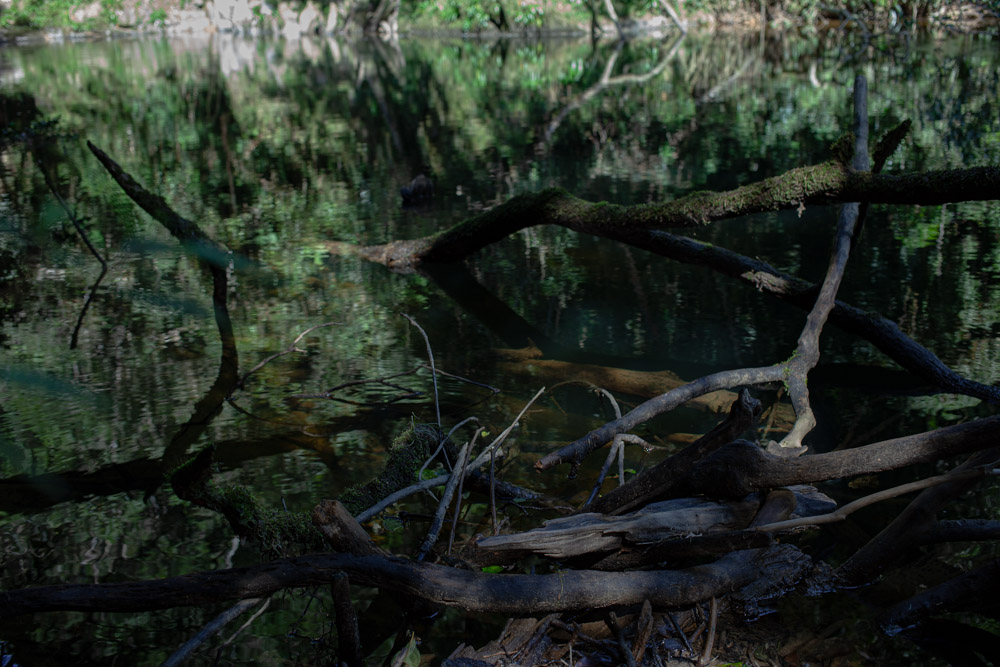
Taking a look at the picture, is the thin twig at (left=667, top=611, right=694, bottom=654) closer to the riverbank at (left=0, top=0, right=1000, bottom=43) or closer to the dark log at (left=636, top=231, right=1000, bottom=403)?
the dark log at (left=636, top=231, right=1000, bottom=403)

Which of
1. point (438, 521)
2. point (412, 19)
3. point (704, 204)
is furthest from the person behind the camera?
point (412, 19)

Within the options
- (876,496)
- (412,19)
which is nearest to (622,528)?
(876,496)

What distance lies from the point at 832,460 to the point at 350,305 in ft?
16.1

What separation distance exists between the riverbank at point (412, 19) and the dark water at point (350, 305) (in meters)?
22.1

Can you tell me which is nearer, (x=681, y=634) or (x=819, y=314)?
(x=681, y=634)

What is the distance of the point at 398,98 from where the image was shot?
66.1 ft

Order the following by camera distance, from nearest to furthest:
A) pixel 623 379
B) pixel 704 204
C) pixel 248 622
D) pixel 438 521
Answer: pixel 248 622 < pixel 438 521 < pixel 623 379 < pixel 704 204

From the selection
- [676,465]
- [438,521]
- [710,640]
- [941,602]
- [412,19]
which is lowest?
[941,602]

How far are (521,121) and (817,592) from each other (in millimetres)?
14251

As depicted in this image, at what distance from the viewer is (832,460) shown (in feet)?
9.02

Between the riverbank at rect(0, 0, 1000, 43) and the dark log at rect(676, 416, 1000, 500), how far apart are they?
32845mm

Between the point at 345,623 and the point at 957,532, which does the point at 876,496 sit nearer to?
the point at 957,532

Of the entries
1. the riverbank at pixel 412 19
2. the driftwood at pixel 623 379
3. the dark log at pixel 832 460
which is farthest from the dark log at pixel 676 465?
the riverbank at pixel 412 19

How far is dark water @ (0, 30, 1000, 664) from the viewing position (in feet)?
12.7
